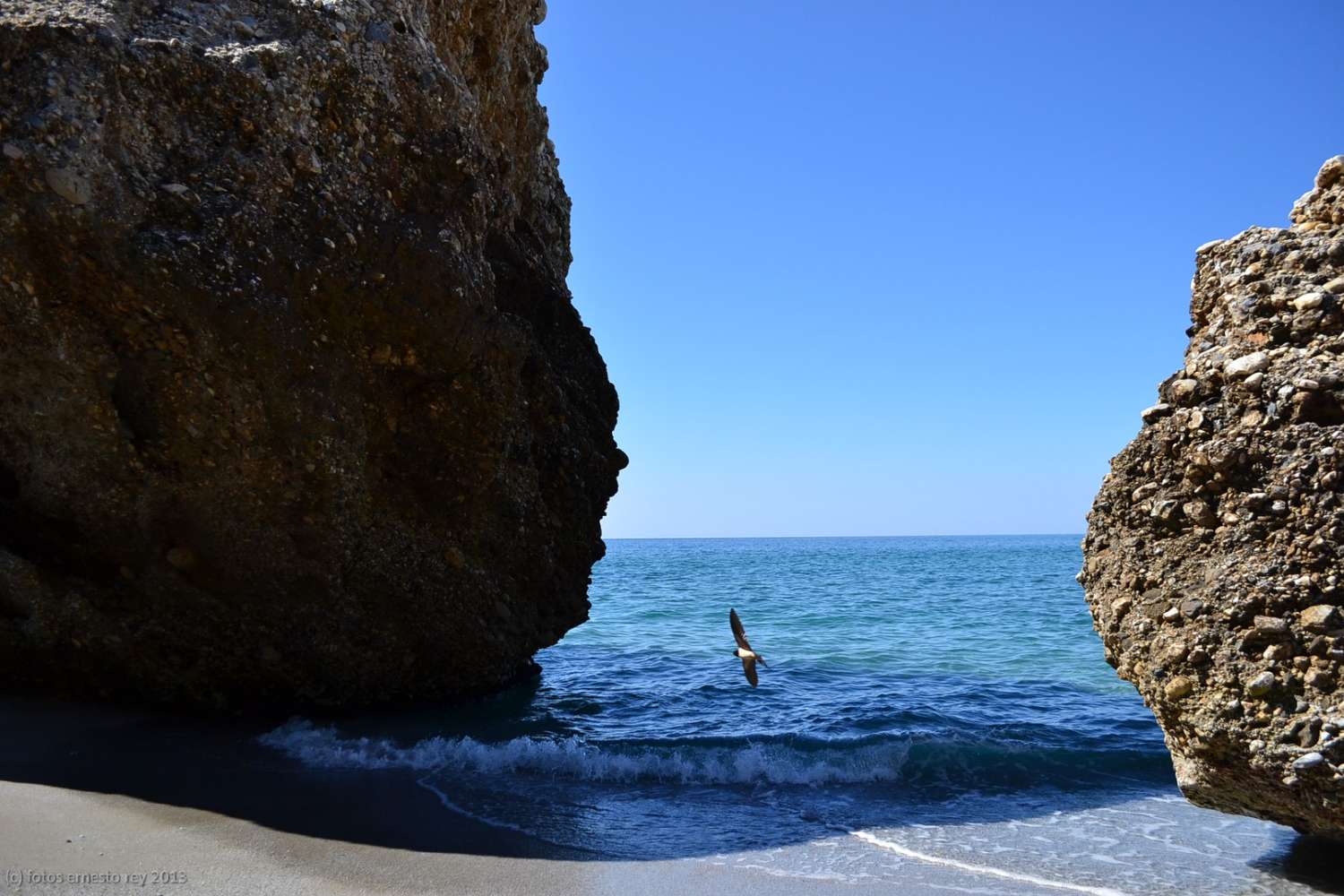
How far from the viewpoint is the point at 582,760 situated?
30.7 feet

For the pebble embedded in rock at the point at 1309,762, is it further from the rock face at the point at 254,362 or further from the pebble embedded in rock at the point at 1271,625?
the rock face at the point at 254,362

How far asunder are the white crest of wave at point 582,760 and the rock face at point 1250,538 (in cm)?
401

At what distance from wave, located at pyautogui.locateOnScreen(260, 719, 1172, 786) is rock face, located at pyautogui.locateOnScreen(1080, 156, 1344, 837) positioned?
3881 mm

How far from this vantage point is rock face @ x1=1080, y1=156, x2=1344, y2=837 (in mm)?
4938

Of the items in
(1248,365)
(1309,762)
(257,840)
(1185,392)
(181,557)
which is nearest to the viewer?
(1309,762)

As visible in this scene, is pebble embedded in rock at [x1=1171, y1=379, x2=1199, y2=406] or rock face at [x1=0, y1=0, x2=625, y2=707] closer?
pebble embedded in rock at [x1=1171, y1=379, x2=1199, y2=406]

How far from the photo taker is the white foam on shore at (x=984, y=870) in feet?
20.7

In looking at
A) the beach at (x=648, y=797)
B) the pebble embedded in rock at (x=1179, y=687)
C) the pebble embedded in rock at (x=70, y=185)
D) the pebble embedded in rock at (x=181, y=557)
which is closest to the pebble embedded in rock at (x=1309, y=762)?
the pebble embedded in rock at (x=1179, y=687)

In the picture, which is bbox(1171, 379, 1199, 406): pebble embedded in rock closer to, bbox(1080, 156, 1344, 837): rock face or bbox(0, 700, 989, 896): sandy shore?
bbox(1080, 156, 1344, 837): rock face

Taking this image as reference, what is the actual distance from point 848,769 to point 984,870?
2733 mm

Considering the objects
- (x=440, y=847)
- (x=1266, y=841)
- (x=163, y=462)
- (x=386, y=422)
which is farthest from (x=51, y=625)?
(x=1266, y=841)

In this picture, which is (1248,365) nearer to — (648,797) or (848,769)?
(848,769)

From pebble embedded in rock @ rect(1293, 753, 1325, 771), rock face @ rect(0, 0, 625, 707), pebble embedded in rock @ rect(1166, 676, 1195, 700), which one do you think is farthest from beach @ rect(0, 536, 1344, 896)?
pebble embedded in rock @ rect(1293, 753, 1325, 771)

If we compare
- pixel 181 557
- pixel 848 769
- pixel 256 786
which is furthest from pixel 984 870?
pixel 181 557
